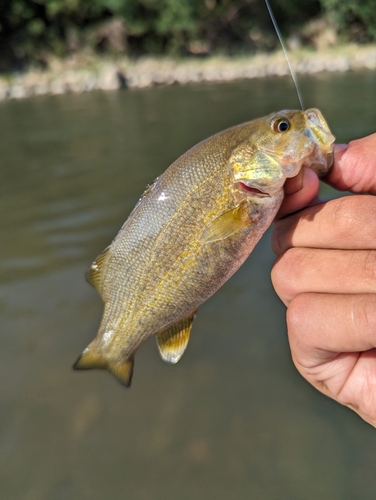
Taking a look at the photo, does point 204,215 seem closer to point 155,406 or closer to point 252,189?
point 252,189

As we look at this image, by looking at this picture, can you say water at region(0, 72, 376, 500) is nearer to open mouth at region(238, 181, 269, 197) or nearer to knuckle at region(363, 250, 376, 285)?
knuckle at region(363, 250, 376, 285)

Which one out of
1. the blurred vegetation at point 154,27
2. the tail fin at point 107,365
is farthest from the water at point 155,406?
the blurred vegetation at point 154,27

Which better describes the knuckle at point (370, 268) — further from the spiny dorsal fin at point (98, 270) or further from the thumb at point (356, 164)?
the spiny dorsal fin at point (98, 270)

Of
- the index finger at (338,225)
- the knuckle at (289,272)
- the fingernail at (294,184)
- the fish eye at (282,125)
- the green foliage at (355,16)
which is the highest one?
the fish eye at (282,125)

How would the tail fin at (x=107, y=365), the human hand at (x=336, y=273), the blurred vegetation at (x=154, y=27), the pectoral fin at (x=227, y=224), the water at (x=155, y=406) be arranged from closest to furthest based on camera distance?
the human hand at (x=336, y=273) → the pectoral fin at (x=227, y=224) → the tail fin at (x=107, y=365) → the water at (x=155, y=406) → the blurred vegetation at (x=154, y=27)

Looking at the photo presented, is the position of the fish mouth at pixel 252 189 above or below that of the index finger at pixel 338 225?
above

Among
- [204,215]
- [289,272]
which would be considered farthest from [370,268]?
[204,215]

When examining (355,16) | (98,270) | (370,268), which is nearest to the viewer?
(370,268)

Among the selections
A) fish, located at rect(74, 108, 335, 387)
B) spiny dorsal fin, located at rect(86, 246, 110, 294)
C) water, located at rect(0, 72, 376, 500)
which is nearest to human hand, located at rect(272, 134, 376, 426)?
fish, located at rect(74, 108, 335, 387)
